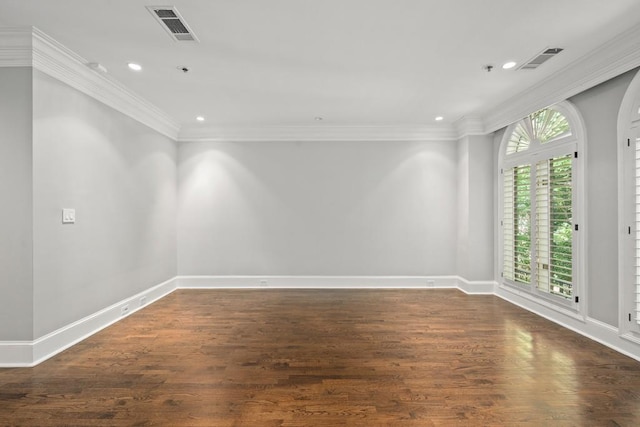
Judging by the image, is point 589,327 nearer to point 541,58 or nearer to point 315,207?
point 541,58

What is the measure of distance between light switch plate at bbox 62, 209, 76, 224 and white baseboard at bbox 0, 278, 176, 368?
3.47 ft

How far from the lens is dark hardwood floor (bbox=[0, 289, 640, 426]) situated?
2.06 m

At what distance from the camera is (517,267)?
4.66 m

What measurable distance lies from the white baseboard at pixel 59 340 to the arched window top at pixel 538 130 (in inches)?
231

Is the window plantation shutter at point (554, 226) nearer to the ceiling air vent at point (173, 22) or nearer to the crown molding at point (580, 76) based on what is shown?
the crown molding at point (580, 76)

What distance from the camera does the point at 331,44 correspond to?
2906mm

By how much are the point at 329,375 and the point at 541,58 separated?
145 inches

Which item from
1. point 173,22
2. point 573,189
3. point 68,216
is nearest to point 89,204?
point 68,216

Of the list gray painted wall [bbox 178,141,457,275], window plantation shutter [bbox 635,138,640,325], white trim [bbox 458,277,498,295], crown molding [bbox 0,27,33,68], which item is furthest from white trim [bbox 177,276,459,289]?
crown molding [bbox 0,27,33,68]

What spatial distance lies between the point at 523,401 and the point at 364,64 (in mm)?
3249

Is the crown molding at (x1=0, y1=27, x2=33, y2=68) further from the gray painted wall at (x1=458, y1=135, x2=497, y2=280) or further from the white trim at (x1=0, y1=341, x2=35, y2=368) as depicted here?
the gray painted wall at (x1=458, y1=135, x2=497, y2=280)

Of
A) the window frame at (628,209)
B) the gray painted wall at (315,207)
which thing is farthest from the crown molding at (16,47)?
the window frame at (628,209)

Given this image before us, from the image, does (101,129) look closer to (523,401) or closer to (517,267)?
(523,401)

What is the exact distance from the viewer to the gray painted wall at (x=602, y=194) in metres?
3.13
